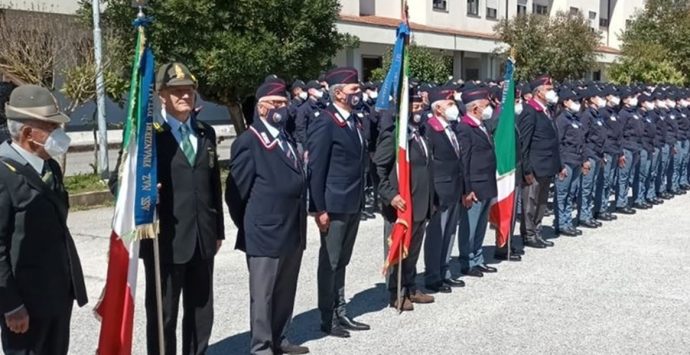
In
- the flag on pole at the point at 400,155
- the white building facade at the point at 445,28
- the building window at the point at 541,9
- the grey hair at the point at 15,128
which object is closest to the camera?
the grey hair at the point at 15,128

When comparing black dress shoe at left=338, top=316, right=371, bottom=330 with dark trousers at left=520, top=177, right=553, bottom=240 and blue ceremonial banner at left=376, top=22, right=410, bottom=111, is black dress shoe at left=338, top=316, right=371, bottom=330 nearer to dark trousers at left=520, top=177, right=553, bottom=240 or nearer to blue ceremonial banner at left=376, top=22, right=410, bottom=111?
blue ceremonial banner at left=376, top=22, right=410, bottom=111

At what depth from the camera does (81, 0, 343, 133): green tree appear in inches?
607

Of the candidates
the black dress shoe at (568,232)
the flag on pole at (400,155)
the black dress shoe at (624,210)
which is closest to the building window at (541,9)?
the black dress shoe at (624,210)

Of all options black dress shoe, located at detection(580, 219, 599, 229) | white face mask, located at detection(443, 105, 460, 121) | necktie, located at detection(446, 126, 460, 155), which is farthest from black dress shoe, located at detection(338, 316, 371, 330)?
black dress shoe, located at detection(580, 219, 599, 229)

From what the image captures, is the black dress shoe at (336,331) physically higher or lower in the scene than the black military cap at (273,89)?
lower

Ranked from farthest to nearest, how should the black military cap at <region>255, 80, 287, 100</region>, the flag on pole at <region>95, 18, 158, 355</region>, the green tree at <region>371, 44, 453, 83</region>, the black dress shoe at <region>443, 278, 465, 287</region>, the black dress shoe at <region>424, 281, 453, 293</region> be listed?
the green tree at <region>371, 44, 453, 83</region> < the black dress shoe at <region>443, 278, 465, 287</region> < the black dress shoe at <region>424, 281, 453, 293</region> < the black military cap at <region>255, 80, 287, 100</region> < the flag on pole at <region>95, 18, 158, 355</region>

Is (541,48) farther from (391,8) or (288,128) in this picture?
(288,128)

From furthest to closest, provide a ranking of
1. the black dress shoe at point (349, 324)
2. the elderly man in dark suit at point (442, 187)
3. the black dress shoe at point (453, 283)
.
Answer: the black dress shoe at point (453, 283) < the elderly man in dark suit at point (442, 187) < the black dress shoe at point (349, 324)

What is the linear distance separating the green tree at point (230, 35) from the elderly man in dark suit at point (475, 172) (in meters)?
8.23

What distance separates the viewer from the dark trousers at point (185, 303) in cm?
479

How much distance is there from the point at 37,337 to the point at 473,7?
36146mm

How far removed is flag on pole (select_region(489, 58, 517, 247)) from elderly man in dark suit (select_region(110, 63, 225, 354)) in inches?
165

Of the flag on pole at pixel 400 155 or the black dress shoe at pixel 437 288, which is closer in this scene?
the flag on pole at pixel 400 155

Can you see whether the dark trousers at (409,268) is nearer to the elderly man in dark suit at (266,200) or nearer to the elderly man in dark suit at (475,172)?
the elderly man in dark suit at (475,172)
